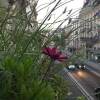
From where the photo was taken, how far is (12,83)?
1.27 meters

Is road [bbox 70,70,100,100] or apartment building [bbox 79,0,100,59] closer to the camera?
apartment building [bbox 79,0,100,59]

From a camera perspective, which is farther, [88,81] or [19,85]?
[88,81]

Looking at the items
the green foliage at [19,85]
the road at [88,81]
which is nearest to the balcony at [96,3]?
the green foliage at [19,85]

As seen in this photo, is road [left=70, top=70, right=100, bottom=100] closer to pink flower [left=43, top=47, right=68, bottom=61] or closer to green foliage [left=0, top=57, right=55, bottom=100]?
pink flower [left=43, top=47, right=68, bottom=61]

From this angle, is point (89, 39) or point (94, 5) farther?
point (89, 39)

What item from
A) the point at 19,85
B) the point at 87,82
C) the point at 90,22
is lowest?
the point at 87,82

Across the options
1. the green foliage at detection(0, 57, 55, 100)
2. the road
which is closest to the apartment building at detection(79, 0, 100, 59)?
the green foliage at detection(0, 57, 55, 100)

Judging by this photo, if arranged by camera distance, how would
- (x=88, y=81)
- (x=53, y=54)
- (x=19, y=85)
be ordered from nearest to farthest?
(x=19, y=85) < (x=53, y=54) < (x=88, y=81)

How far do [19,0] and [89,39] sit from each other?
0.90 meters

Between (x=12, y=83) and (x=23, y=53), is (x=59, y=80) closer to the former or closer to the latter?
(x=23, y=53)

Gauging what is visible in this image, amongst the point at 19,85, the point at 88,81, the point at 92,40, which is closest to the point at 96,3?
the point at 92,40

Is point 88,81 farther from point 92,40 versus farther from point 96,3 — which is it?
point 96,3

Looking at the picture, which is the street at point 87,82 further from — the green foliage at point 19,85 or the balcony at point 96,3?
the green foliage at point 19,85

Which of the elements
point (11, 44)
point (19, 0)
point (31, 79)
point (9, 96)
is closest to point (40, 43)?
point (11, 44)
